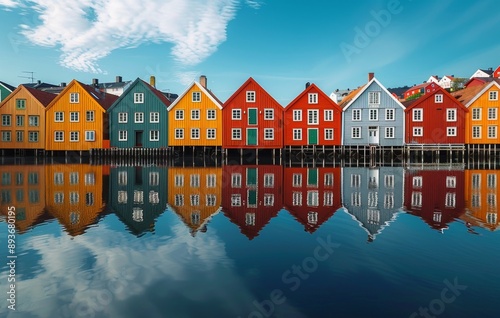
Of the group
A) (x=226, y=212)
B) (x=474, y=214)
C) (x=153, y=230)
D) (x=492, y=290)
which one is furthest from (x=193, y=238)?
(x=474, y=214)

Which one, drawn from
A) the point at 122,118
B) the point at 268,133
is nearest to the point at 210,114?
the point at 268,133

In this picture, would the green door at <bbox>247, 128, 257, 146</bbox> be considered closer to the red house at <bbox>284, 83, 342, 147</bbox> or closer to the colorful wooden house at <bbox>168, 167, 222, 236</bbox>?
the red house at <bbox>284, 83, 342, 147</bbox>

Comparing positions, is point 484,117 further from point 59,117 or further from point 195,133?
point 59,117

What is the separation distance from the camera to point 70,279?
704 centimetres

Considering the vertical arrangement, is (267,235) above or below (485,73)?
below

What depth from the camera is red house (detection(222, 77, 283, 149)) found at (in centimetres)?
4669

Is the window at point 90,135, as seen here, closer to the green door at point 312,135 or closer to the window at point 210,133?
the window at point 210,133

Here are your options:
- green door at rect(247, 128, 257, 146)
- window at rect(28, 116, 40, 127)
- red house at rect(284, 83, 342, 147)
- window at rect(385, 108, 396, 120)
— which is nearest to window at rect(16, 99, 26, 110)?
window at rect(28, 116, 40, 127)

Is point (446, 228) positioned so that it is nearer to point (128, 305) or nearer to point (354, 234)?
point (354, 234)

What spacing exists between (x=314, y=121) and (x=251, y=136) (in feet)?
28.2

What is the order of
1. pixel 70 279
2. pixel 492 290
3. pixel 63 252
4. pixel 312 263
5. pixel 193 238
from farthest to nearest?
pixel 193 238 < pixel 63 252 < pixel 312 263 < pixel 70 279 < pixel 492 290

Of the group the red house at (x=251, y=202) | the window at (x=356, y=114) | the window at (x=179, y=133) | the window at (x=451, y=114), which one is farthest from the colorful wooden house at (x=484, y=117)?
the window at (x=179, y=133)

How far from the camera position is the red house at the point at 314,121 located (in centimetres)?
4666

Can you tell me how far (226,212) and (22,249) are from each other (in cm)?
639
